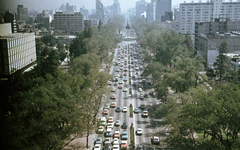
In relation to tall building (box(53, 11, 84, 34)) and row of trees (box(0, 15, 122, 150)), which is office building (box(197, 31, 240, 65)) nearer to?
row of trees (box(0, 15, 122, 150))

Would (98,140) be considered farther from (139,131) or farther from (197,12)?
(197,12)

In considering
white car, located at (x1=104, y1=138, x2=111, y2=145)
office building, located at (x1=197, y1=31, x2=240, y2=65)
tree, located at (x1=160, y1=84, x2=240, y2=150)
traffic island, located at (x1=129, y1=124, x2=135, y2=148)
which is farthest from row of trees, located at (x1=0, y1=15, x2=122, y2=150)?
A: office building, located at (x1=197, y1=31, x2=240, y2=65)

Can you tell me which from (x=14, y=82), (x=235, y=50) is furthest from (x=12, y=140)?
(x=235, y=50)

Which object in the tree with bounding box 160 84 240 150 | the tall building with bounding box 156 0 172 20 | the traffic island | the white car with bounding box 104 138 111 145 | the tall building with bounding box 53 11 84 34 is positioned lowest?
the traffic island

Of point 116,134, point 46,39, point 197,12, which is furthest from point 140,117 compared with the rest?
point 197,12

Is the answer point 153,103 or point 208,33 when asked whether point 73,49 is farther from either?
point 208,33
